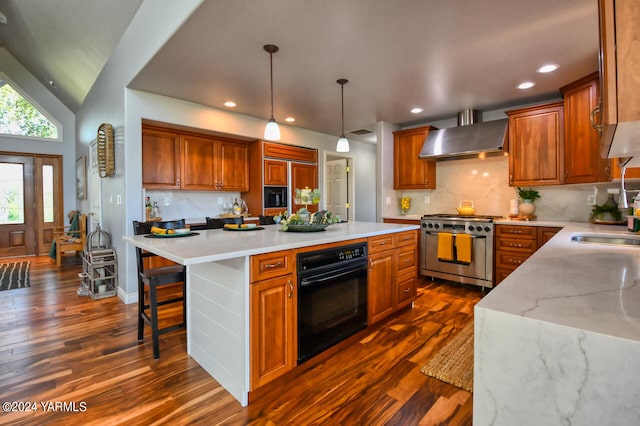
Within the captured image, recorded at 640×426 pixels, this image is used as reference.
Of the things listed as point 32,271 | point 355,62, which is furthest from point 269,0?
point 32,271

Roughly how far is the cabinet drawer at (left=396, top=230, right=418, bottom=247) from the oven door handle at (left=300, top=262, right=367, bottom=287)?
2.01ft

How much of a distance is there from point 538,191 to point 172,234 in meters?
4.17

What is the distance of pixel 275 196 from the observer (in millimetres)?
4883

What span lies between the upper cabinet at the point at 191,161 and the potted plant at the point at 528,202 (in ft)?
12.4

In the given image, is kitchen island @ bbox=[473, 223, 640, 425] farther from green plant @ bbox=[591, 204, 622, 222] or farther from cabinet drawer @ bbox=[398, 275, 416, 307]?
green plant @ bbox=[591, 204, 622, 222]

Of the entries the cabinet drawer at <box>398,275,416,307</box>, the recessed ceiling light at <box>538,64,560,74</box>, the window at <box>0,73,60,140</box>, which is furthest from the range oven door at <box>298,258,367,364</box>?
the window at <box>0,73,60,140</box>

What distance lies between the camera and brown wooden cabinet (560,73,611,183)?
10.0ft

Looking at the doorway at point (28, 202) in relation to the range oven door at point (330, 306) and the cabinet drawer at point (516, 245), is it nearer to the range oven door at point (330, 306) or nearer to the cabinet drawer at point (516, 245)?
the range oven door at point (330, 306)

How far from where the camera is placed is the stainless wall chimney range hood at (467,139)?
151 inches

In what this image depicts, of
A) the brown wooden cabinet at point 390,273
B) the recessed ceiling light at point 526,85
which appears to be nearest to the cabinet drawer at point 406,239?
the brown wooden cabinet at point 390,273

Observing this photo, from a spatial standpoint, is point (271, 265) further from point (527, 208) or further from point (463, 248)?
point (527, 208)

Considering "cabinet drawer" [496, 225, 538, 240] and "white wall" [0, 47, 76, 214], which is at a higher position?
"white wall" [0, 47, 76, 214]

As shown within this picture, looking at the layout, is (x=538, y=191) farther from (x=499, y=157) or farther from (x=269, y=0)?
(x=269, y=0)

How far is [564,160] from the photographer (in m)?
3.45
